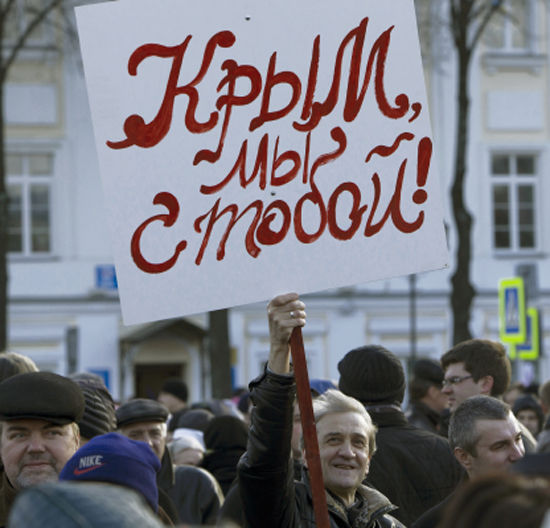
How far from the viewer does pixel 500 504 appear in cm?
183

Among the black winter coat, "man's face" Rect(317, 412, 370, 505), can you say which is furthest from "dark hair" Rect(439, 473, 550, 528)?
the black winter coat

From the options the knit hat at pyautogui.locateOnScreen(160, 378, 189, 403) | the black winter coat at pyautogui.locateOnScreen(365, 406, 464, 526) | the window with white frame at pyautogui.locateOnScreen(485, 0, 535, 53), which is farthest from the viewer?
the window with white frame at pyautogui.locateOnScreen(485, 0, 535, 53)

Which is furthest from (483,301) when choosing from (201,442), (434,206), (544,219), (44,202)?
(434,206)

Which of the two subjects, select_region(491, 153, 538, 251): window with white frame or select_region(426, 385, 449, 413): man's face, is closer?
select_region(426, 385, 449, 413): man's face

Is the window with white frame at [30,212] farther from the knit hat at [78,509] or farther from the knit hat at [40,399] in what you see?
the knit hat at [78,509]

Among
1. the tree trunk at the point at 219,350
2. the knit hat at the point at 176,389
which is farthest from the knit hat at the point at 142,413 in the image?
the tree trunk at the point at 219,350

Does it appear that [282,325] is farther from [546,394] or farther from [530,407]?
[530,407]

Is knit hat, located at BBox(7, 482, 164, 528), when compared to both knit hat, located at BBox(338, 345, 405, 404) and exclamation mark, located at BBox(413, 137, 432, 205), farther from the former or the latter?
knit hat, located at BBox(338, 345, 405, 404)

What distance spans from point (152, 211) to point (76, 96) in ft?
71.1

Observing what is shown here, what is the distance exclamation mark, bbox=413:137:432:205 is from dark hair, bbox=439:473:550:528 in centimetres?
244

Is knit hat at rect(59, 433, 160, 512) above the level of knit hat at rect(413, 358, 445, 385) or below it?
above

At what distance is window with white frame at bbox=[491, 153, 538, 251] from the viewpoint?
26.5 m

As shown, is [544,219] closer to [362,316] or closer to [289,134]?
[362,316]

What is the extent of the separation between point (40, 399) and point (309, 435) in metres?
0.88
